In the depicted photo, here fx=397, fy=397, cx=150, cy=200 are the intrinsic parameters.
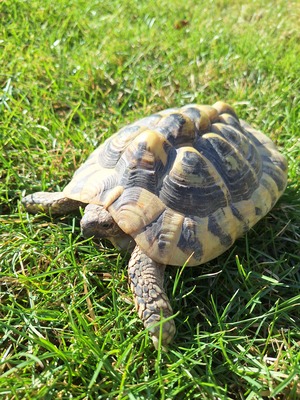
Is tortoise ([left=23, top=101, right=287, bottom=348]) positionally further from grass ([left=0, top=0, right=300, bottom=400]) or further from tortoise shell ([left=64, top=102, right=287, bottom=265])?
grass ([left=0, top=0, right=300, bottom=400])

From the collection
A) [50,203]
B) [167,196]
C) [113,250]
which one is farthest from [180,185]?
[50,203]

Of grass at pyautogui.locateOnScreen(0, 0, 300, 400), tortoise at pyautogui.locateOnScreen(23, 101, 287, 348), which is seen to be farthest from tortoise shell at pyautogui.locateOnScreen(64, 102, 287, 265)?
grass at pyautogui.locateOnScreen(0, 0, 300, 400)

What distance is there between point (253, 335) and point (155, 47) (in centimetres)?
300

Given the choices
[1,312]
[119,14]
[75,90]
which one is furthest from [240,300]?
[119,14]

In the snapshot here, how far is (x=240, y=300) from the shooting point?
6.49 ft

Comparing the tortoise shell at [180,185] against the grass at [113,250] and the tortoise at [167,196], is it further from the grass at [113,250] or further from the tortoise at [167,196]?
the grass at [113,250]

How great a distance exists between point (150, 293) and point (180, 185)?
54 cm

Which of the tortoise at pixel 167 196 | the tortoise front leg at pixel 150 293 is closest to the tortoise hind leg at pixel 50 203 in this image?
the tortoise at pixel 167 196

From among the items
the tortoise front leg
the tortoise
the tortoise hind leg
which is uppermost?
the tortoise

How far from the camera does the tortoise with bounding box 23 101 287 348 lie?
1.87 metres

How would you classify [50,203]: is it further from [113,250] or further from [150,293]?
[150,293]

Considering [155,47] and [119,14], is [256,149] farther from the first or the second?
[119,14]

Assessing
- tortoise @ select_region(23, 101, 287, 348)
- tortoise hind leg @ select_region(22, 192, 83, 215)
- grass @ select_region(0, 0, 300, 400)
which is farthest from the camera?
tortoise hind leg @ select_region(22, 192, 83, 215)

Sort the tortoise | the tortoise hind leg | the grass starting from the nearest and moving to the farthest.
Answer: the grass < the tortoise < the tortoise hind leg
